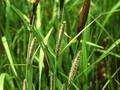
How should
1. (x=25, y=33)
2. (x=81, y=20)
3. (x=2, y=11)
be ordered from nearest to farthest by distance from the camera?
(x=81, y=20)
(x=25, y=33)
(x=2, y=11)

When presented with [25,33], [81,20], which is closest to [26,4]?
[25,33]

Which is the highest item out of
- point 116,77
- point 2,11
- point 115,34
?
point 2,11

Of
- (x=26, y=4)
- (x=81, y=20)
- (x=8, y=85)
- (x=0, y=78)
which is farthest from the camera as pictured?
(x=26, y=4)

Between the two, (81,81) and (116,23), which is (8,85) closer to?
(81,81)

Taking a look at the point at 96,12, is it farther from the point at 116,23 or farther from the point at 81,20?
the point at 81,20

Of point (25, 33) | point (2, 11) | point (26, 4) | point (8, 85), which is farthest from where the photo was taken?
point (26, 4)

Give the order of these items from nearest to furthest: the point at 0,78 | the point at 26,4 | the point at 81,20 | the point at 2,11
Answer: the point at 81,20 < the point at 0,78 < the point at 2,11 < the point at 26,4

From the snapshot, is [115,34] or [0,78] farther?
[115,34]

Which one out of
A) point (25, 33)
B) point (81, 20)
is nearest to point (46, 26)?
point (25, 33)

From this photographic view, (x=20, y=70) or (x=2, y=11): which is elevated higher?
(x=2, y=11)
